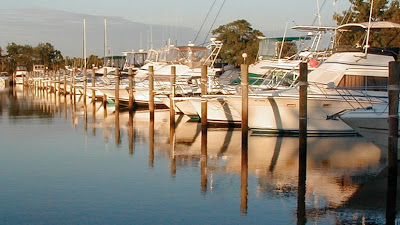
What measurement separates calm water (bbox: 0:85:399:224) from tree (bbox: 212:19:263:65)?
4657 cm

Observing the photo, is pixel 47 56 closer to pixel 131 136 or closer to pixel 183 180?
pixel 131 136

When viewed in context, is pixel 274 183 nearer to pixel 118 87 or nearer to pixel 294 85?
pixel 294 85

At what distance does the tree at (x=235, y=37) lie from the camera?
71062mm

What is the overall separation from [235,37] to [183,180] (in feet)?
198

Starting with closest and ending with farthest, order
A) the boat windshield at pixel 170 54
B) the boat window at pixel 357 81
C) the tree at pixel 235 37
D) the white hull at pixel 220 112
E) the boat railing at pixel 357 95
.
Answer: the boat railing at pixel 357 95 < the boat window at pixel 357 81 < the white hull at pixel 220 112 < the boat windshield at pixel 170 54 < the tree at pixel 235 37

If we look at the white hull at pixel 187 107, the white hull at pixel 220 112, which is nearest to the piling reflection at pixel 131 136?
the white hull at pixel 187 107

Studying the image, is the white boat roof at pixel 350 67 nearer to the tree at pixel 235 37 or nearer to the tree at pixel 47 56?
the tree at pixel 235 37

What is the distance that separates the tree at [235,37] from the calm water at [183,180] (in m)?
46.6

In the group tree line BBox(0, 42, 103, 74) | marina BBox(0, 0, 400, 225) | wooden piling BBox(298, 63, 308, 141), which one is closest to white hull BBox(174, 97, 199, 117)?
marina BBox(0, 0, 400, 225)

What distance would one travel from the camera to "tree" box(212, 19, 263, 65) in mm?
71062

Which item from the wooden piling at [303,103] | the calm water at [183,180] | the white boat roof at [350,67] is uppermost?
the white boat roof at [350,67]

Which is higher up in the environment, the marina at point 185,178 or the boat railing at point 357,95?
the boat railing at point 357,95

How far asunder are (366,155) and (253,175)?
470 cm

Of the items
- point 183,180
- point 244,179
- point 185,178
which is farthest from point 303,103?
point 183,180
